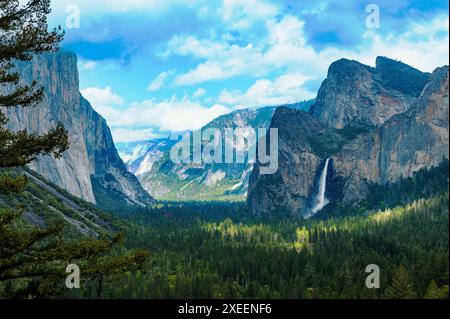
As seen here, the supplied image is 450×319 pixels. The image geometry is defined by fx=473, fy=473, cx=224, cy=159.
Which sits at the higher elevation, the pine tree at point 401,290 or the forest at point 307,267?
the pine tree at point 401,290

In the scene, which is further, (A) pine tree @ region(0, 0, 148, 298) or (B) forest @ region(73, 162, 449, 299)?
(B) forest @ region(73, 162, 449, 299)

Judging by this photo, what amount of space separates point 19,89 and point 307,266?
357 ft

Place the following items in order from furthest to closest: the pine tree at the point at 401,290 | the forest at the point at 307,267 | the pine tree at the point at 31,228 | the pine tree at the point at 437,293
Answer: the forest at the point at 307,267 < the pine tree at the point at 401,290 < the pine tree at the point at 437,293 < the pine tree at the point at 31,228

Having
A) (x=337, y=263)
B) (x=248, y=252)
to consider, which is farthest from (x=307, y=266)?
(x=248, y=252)

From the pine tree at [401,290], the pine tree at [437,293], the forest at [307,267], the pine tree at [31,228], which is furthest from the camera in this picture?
the forest at [307,267]

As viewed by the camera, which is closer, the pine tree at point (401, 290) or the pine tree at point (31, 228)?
the pine tree at point (31, 228)

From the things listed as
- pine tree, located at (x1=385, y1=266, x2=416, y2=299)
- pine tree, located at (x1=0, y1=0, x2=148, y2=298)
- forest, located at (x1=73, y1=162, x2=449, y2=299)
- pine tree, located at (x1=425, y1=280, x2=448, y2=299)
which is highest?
pine tree, located at (x1=0, y1=0, x2=148, y2=298)

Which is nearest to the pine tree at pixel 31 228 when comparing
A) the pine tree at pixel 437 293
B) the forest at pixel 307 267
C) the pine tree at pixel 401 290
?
the pine tree at pixel 437 293

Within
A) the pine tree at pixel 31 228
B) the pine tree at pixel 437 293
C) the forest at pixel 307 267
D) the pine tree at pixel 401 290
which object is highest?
the pine tree at pixel 31 228

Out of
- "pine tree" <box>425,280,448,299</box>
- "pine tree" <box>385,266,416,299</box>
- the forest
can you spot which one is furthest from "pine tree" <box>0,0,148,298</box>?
"pine tree" <box>385,266,416,299</box>

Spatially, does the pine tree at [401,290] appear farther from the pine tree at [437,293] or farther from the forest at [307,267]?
the pine tree at [437,293]

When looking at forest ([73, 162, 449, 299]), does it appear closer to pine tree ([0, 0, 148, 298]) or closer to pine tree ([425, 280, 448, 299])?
pine tree ([425, 280, 448, 299])

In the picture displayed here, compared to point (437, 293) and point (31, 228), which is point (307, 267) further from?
point (31, 228)

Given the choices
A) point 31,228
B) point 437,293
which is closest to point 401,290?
point 437,293
